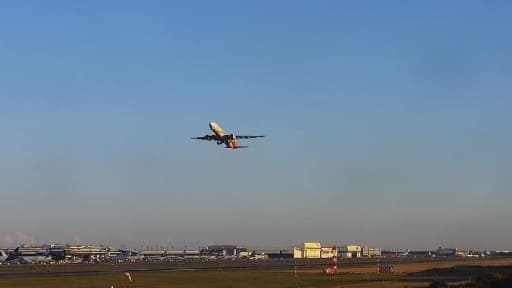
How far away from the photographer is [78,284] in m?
86.2

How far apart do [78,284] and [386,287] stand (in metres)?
35.8

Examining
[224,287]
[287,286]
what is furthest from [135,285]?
[287,286]

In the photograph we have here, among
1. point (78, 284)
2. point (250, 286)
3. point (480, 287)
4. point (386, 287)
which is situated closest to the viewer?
point (480, 287)

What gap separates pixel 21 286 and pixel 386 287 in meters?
40.1

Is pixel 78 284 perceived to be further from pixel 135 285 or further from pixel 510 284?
pixel 510 284

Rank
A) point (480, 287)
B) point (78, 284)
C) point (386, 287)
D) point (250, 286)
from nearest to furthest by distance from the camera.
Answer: point (480, 287) < point (386, 287) < point (250, 286) < point (78, 284)

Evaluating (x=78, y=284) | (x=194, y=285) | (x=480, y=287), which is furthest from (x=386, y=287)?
(x=78, y=284)

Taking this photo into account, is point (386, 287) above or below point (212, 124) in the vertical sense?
below

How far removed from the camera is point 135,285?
82188 mm

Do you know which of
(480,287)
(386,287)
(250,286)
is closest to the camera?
(480,287)

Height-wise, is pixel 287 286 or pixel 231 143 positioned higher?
pixel 231 143

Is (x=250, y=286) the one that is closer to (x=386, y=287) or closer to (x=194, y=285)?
(x=194, y=285)

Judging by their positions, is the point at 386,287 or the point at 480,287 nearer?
the point at 480,287

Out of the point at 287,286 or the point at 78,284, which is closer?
the point at 287,286
